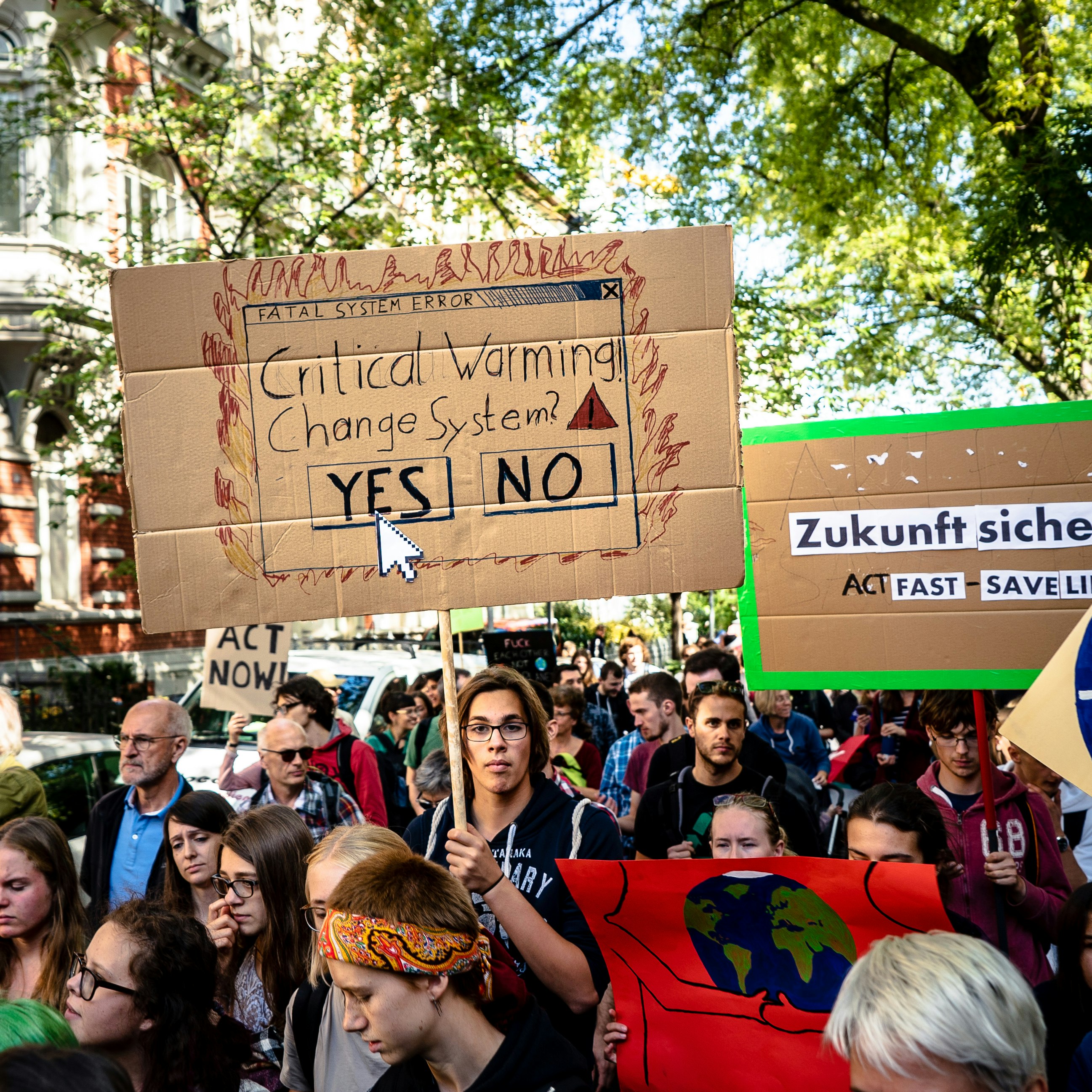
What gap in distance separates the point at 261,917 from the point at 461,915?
4.57 feet

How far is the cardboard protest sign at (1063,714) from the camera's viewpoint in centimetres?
333

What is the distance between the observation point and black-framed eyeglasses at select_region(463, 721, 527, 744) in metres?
3.47

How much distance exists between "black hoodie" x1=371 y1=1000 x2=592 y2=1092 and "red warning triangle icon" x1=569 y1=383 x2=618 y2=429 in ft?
5.10

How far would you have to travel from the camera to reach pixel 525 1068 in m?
2.51

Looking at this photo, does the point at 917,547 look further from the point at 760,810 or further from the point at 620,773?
the point at 620,773

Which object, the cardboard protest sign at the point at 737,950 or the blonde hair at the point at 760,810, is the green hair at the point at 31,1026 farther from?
the blonde hair at the point at 760,810

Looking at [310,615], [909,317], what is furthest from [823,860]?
[909,317]

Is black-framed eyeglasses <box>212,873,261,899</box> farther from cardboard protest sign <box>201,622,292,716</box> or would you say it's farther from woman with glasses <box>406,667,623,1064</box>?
cardboard protest sign <box>201,622,292,716</box>

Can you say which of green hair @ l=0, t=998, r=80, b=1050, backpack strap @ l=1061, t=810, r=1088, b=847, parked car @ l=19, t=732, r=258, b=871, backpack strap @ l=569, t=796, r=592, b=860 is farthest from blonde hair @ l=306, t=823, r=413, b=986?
parked car @ l=19, t=732, r=258, b=871

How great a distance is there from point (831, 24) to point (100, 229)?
11.3 meters

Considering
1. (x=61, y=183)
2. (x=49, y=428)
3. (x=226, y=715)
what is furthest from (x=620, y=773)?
(x=49, y=428)

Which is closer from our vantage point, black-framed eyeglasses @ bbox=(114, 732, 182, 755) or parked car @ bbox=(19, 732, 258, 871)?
black-framed eyeglasses @ bbox=(114, 732, 182, 755)

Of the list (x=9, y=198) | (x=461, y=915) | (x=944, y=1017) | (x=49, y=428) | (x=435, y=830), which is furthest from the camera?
(x=49, y=428)

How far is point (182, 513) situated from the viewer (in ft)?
11.1
